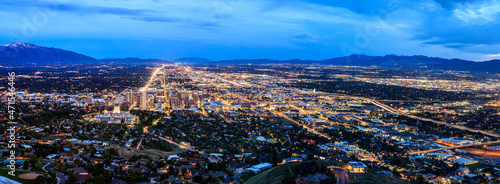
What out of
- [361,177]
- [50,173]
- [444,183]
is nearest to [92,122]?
[50,173]

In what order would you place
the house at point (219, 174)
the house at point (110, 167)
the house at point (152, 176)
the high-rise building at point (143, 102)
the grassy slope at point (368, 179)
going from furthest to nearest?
the high-rise building at point (143, 102) → the house at point (219, 174) → the house at point (110, 167) → the house at point (152, 176) → the grassy slope at point (368, 179)

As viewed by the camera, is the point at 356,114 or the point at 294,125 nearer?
the point at 294,125

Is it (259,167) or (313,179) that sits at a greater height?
(313,179)

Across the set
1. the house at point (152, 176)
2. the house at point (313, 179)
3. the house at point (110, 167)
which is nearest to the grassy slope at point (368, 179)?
the house at point (313, 179)

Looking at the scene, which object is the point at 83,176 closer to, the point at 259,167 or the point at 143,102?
the point at 259,167

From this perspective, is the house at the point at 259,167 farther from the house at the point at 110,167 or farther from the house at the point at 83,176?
the house at the point at 83,176

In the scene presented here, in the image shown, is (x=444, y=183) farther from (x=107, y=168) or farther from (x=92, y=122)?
(x=92, y=122)

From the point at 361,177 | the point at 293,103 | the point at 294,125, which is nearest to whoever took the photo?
the point at 361,177

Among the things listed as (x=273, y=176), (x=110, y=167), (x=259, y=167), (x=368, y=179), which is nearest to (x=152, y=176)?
(x=110, y=167)

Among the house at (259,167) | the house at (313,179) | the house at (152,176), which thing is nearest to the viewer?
the house at (313,179)
